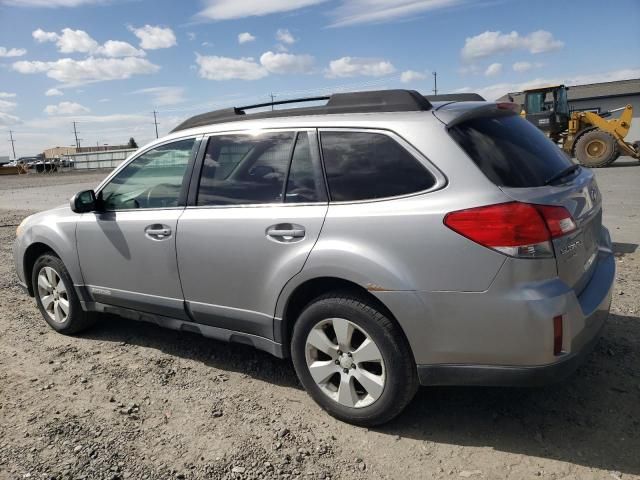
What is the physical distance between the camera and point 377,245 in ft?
8.98

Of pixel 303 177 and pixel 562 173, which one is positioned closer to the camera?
pixel 562 173

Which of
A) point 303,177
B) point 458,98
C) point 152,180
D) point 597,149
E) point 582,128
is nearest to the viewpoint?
point 303,177

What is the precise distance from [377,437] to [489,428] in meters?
0.62

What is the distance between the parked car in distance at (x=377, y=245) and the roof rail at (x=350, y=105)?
12mm

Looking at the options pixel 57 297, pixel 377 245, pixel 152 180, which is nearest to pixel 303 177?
pixel 377 245

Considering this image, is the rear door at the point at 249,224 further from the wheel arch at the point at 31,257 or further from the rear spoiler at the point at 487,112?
the wheel arch at the point at 31,257

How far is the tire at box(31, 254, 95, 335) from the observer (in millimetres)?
4547

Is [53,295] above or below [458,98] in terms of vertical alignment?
below

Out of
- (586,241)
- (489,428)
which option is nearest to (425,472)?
(489,428)

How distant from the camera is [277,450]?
113 inches

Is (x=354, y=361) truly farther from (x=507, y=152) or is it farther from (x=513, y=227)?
(x=507, y=152)

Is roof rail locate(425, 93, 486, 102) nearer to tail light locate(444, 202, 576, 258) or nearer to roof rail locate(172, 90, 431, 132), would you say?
roof rail locate(172, 90, 431, 132)

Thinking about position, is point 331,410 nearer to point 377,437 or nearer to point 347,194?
point 377,437

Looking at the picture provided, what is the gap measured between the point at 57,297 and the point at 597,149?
18.6 metres
